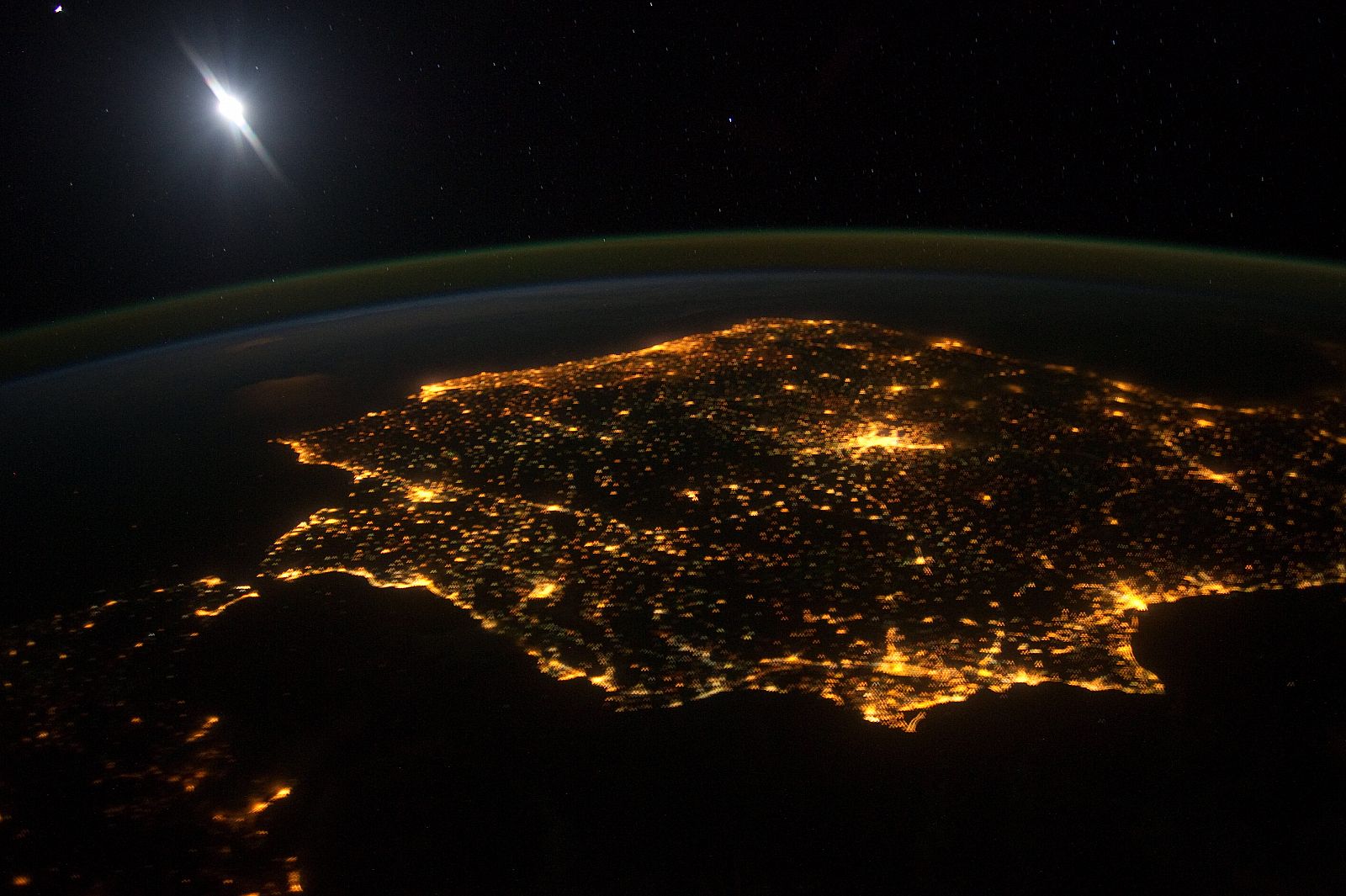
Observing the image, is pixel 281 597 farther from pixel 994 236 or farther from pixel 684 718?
pixel 994 236

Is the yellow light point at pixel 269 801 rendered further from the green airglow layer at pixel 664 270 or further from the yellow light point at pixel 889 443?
the green airglow layer at pixel 664 270

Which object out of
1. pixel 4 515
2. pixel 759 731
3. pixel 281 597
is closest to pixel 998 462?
pixel 759 731

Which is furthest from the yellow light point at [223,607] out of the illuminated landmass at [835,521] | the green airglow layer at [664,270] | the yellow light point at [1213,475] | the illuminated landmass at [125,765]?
the green airglow layer at [664,270]

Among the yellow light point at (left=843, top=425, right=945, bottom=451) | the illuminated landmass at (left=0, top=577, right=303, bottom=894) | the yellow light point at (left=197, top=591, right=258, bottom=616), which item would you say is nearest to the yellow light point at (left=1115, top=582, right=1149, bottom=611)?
the yellow light point at (left=843, top=425, right=945, bottom=451)

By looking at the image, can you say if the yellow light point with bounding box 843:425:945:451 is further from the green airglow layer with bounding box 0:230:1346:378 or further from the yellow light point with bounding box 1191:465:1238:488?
the green airglow layer with bounding box 0:230:1346:378

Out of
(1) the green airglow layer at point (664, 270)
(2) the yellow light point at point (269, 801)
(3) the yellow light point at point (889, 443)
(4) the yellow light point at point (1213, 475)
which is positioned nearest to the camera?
(2) the yellow light point at point (269, 801)

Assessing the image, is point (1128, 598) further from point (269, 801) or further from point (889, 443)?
point (269, 801)
